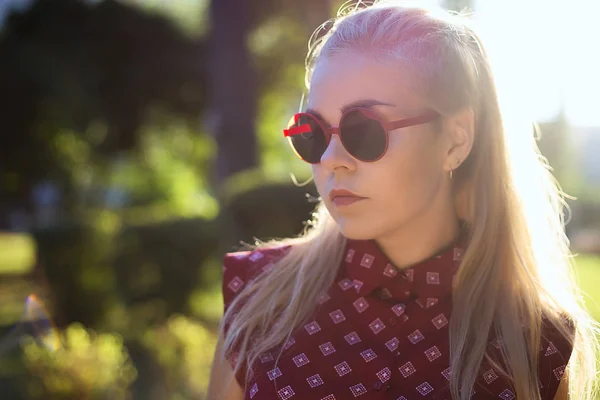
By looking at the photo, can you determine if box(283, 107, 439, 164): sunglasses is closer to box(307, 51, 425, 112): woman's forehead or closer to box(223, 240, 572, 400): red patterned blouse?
box(307, 51, 425, 112): woman's forehead

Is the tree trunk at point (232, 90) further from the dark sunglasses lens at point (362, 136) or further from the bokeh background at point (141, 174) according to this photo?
the dark sunglasses lens at point (362, 136)

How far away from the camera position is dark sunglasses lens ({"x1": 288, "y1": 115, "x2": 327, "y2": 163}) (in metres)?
2.00

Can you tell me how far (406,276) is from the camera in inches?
82.5

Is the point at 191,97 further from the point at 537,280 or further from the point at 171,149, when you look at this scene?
the point at 537,280

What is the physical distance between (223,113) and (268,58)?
876cm

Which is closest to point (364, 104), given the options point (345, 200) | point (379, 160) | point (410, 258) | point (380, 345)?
point (379, 160)

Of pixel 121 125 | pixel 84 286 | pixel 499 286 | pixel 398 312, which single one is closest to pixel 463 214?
pixel 499 286

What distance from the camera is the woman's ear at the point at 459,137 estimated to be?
6.66 feet

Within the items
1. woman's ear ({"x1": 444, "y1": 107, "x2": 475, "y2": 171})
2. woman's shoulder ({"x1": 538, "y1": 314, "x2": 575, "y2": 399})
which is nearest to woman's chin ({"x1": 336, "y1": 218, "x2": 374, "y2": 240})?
woman's ear ({"x1": 444, "y1": 107, "x2": 475, "y2": 171})

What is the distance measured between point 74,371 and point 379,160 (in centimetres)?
313

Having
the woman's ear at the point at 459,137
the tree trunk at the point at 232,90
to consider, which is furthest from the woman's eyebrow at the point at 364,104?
the tree trunk at the point at 232,90

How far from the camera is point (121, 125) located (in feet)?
58.1

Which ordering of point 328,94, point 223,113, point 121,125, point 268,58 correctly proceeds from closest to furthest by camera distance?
point 328,94
point 223,113
point 268,58
point 121,125

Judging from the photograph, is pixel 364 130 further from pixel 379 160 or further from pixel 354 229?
pixel 354 229
